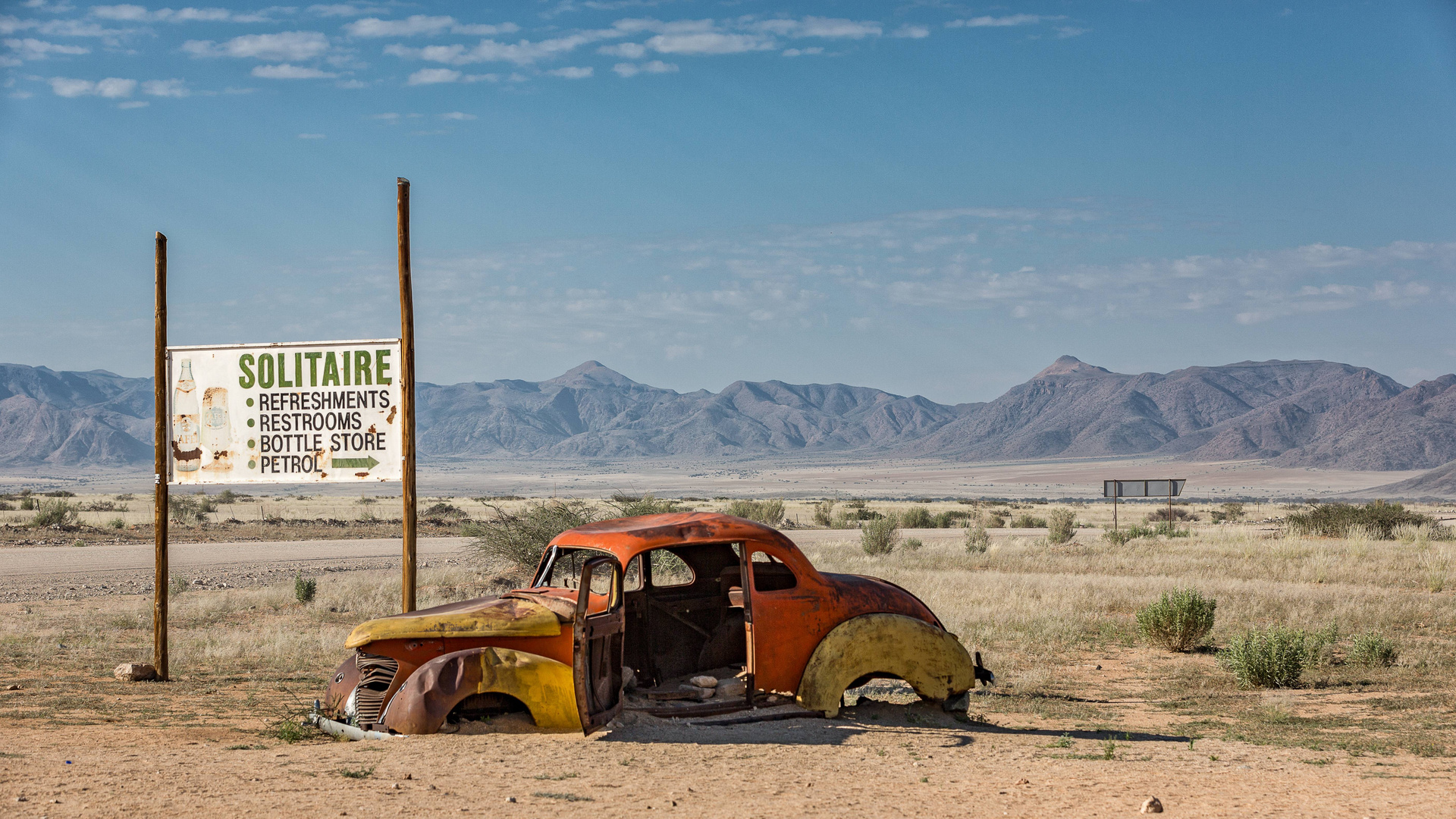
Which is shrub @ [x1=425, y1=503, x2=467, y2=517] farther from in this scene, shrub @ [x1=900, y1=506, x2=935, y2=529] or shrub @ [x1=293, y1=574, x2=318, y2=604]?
shrub @ [x1=293, y1=574, x2=318, y2=604]

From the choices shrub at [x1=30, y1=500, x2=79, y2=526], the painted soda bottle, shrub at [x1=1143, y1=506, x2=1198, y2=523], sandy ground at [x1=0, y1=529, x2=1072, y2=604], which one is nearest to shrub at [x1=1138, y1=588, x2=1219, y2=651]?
the painted soda bottle

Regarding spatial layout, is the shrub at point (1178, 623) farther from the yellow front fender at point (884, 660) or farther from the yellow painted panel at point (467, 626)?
the yellow painted panel at point (467, 626)

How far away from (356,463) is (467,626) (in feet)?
12.9

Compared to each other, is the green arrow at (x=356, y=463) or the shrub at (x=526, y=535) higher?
the green arrow at (x=356, y=463)

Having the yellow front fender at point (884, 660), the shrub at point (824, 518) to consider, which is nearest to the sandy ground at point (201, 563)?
the shrub at point (824, 518)

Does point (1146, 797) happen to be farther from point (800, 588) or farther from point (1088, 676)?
point (1088, 676)

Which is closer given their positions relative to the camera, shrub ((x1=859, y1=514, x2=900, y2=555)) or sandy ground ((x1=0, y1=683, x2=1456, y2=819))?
sandy ground ((x1=0, y1=683, x2=1456, y2=819))

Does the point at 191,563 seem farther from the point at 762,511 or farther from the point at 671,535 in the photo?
the point at 671,535

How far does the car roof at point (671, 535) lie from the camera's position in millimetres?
8234

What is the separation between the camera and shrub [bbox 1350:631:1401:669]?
43.0 ft

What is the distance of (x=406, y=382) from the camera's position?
1117 cm

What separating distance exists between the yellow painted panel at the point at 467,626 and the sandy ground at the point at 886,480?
93.5 m

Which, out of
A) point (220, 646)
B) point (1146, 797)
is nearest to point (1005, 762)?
point (1146, 797)

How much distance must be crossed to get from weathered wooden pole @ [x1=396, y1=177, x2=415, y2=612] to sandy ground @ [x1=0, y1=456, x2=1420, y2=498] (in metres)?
90.6
